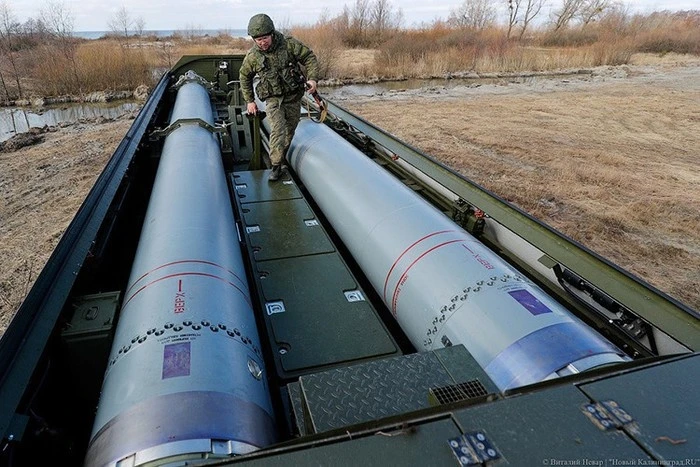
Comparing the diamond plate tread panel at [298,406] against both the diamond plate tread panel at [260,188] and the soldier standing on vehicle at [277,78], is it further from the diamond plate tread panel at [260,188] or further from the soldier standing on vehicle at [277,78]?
the soldier standing on vehicle at [277,78]

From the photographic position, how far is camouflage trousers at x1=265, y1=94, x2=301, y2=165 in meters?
4.77

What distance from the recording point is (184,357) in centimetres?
192

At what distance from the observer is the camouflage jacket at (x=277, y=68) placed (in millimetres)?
4539

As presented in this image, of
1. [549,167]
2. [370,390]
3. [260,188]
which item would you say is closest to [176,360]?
[370,390]

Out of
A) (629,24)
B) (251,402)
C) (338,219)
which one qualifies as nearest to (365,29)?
(629,24)

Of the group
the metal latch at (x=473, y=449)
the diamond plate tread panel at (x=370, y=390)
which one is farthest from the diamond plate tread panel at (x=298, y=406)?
the metal latch at (x=473, y=449)

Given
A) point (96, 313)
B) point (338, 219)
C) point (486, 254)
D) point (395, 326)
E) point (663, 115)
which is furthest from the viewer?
point (663, 115)

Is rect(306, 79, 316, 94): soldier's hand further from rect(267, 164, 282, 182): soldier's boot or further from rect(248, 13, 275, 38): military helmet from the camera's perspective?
rect(267, 164, 282, 182): soldier's boot

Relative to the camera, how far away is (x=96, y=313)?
2.40 meters

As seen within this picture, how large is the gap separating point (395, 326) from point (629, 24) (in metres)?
46.2

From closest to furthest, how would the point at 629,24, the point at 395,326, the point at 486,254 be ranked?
1. the point at 486,254
2. the point at 395,326
3. the point at 629,24

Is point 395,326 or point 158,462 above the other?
point 158,462

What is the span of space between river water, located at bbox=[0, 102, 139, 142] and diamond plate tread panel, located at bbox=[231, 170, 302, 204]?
11.8 meters

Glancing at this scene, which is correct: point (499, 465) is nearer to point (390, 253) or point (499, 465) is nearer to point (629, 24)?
point (390, 253)
